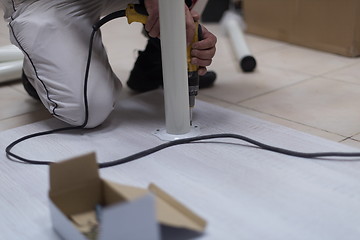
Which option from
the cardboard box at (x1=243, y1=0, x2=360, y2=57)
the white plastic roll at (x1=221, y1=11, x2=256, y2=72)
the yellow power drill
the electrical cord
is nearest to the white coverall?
the electrical cord

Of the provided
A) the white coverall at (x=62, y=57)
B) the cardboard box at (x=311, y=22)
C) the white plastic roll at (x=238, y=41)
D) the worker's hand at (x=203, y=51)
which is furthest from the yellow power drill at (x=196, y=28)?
the cardboard box at (x=311, y=22)

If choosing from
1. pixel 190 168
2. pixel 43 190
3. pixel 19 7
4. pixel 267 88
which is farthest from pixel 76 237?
pixel 267 88

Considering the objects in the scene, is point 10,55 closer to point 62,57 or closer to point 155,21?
point 62,57

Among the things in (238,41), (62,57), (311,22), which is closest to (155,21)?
(62,57)

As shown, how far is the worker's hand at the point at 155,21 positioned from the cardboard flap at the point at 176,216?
48 centimetres

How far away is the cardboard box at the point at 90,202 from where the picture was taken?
0.83 m

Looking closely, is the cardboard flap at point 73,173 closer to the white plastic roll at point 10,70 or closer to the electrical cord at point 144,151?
the electrical cord at point 144,151

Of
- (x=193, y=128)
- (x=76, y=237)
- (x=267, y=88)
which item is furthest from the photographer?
(x=267, y=88)

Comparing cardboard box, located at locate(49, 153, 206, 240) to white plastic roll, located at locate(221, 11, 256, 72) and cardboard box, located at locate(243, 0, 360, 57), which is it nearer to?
white plastic roll, located at locate(221, 11, 256, 72)

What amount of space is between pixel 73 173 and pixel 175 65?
0.44 metres

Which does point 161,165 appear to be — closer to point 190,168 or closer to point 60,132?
point 190,168

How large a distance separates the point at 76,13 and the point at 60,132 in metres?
0.32

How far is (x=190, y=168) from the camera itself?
1.12m

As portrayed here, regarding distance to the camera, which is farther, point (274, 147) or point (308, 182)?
point (274, 147)
